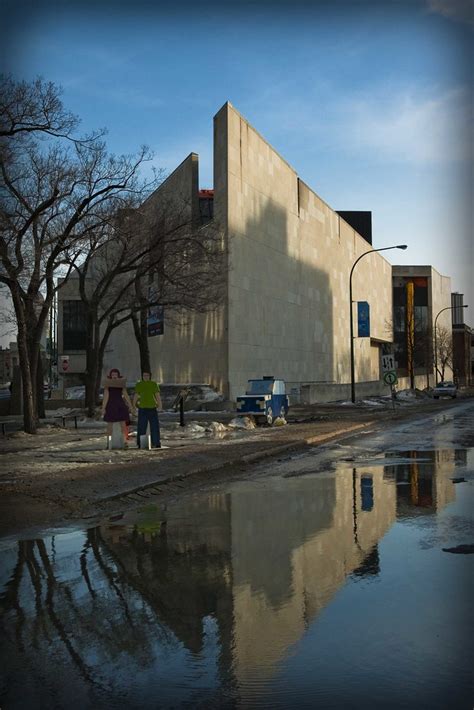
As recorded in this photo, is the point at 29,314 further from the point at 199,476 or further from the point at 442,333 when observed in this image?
the point at 442,333

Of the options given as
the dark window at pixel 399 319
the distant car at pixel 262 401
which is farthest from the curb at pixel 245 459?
the dark window at pixel 399 319

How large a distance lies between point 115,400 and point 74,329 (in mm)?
64914

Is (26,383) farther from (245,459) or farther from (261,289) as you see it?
(261,289)

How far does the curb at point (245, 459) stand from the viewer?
10.7m

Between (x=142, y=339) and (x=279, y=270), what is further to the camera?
(x=279, y=270)

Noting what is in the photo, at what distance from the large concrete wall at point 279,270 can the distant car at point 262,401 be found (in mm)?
10264

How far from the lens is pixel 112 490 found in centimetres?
1055

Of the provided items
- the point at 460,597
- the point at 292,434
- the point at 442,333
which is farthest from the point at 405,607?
the point at 442,333

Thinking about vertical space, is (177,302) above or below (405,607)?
above

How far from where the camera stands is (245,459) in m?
14.9

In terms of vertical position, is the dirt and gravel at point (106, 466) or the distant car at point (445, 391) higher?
the distant car at point (445, 391)

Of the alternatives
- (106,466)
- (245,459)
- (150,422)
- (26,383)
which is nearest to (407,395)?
(26,383)

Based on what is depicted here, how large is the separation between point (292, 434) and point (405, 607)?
52.0ft

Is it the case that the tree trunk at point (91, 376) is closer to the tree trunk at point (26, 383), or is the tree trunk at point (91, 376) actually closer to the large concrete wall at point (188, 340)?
the large concrete wall at point (188, 340)
